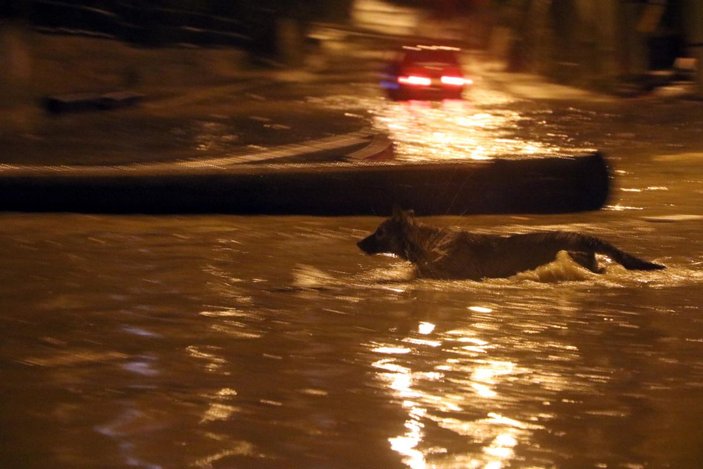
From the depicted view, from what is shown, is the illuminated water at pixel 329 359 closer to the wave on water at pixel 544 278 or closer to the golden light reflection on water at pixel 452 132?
the wave on water at pixel 544 278

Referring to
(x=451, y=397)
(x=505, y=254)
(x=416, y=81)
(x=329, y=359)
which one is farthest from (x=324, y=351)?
(x=416, y=81)

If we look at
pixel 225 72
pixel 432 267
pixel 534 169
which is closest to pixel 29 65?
pixel 225 72

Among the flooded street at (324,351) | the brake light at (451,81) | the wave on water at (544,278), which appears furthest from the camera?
the brake light at (451,81)

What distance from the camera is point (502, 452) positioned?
4.95 metres

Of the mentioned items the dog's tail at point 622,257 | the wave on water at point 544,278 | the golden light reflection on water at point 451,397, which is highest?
the dog's tail at point 622,257

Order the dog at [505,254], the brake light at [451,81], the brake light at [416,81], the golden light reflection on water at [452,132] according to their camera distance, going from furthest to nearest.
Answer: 1. the brake light at [451,81]
2. the brake light at [416,81]
3. the golden light reflection on water at [452,132]
4. the dog at [505,254]

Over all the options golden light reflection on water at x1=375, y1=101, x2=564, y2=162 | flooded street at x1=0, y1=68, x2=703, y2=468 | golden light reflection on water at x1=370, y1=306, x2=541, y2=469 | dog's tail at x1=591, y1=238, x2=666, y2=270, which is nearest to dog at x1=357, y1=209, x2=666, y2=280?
dog's tail at x1=591, y1=238, x2=666, y2=270

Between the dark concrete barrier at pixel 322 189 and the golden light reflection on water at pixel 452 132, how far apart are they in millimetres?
2064

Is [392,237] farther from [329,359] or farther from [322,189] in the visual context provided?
[329,359]

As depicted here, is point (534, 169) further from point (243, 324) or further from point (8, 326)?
point (8, 326)

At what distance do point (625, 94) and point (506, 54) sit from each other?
7.71 metres

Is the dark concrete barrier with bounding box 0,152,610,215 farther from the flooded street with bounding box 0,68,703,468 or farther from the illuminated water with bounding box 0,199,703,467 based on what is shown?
the illuminated water with bounding box 0,199,703,467

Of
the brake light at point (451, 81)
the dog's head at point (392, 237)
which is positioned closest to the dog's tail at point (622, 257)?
the dog's head at point (392, 237)

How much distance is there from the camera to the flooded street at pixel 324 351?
16.6 ft
